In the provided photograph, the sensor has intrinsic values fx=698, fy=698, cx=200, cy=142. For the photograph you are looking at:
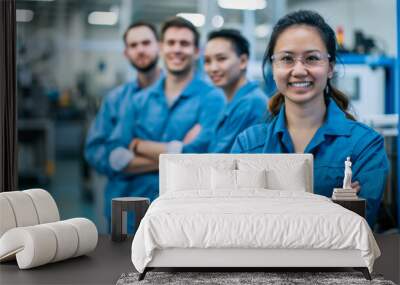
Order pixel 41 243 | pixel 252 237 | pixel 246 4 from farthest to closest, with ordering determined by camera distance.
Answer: pixel 246 4
pixel 41 243
pixel 252 237

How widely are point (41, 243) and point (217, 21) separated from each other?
3278 millimetres

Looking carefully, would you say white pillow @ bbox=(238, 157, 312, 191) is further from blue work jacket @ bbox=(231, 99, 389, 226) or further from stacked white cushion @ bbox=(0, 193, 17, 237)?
stacked white cushion @ bbox=(0, 193, 17, 237)

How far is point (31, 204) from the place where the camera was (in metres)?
5.89

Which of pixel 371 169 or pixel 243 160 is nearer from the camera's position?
pixel 243 160

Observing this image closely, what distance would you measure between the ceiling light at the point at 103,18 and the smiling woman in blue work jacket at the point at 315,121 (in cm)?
168

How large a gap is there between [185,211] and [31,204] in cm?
159

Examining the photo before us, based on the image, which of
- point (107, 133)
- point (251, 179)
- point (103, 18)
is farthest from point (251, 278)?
point (103, 18)

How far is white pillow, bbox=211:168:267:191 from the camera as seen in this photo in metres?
6.41

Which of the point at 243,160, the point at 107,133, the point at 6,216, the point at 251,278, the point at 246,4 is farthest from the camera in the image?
the point at 107,133

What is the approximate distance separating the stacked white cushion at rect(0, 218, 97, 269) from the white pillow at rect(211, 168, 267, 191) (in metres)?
1.40

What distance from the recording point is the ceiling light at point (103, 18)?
7.50 meters

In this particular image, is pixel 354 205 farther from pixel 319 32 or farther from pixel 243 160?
pixel 319 32

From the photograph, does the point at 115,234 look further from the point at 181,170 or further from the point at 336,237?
the point at 336,237

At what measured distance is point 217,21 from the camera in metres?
7.45
